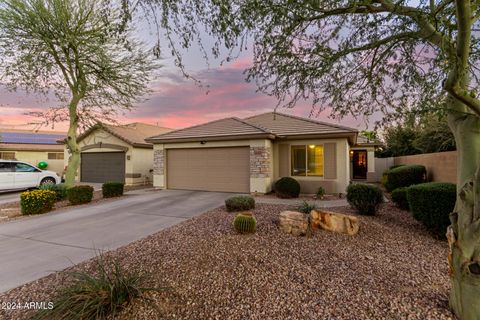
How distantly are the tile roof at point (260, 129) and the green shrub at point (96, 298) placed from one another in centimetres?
847

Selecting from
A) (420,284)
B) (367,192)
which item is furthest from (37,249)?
(367,192)

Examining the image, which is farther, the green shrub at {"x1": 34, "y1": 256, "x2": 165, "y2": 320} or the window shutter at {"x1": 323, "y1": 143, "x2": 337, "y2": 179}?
the window shutter at {"x1": 323, "y1": 143, "x2": 337, "y2": 179}

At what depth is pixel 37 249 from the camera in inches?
186

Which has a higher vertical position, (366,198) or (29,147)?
(29,147)

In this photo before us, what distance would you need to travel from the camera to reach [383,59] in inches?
215

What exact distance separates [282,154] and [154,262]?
8912 millimetres

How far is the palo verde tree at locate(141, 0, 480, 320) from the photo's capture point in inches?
95.8

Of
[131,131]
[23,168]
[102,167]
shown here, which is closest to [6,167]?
[23,168]

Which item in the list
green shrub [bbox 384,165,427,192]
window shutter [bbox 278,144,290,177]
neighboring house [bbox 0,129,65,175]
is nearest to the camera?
green shrub [bbox 384,165,427,192]

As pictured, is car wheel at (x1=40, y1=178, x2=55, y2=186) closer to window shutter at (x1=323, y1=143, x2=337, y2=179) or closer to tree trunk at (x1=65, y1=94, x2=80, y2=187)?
tree trunk at (x1=65, y1=94, x2=80, y2=187)

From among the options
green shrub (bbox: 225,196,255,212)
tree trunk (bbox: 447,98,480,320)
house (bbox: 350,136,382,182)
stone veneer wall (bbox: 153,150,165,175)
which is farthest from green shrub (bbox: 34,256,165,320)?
house (bbox: 350,136,382,182)

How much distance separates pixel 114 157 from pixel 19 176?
4899 mm

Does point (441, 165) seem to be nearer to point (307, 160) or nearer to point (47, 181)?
point (307, 160)

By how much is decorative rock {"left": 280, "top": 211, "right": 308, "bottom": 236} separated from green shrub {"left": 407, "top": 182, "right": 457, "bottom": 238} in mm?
2679
